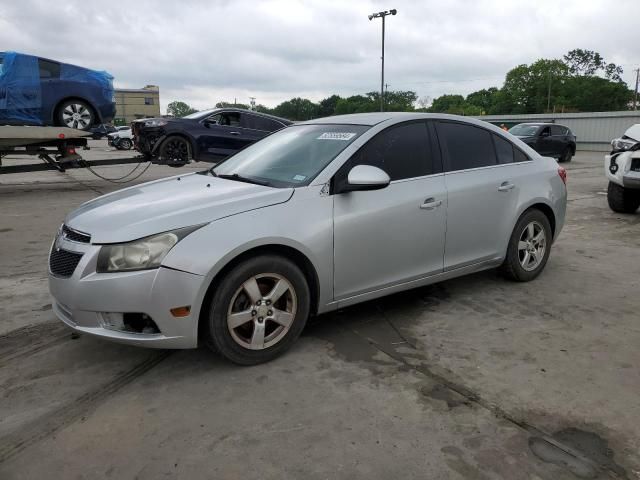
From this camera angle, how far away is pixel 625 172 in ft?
24.5

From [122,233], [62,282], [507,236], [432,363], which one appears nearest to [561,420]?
[432,363]

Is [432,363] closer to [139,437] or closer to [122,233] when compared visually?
[139,437]

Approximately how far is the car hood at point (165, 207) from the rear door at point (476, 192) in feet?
4.75

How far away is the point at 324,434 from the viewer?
243cm

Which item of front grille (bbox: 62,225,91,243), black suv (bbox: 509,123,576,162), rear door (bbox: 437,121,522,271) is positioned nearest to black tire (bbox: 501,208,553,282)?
rear door (bbox: 437,121,522,271)

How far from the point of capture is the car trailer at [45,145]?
9.06 metres

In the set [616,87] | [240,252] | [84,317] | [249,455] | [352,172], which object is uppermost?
[616,87]

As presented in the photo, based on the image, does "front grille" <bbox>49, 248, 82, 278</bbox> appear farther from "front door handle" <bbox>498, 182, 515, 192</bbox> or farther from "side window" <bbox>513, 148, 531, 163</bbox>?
"side window" <bbox>513, 148, 531, 163</bbox>

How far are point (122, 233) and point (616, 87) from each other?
94929 millimetres

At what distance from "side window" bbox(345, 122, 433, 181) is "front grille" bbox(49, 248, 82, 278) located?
1.78 m

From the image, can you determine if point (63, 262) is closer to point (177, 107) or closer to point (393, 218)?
point (393, 218)

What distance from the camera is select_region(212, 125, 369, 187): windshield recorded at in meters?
3.45

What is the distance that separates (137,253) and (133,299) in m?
0.25

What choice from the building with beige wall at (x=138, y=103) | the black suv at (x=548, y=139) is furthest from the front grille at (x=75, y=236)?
the building with beige wall at (x=138, y=103)
